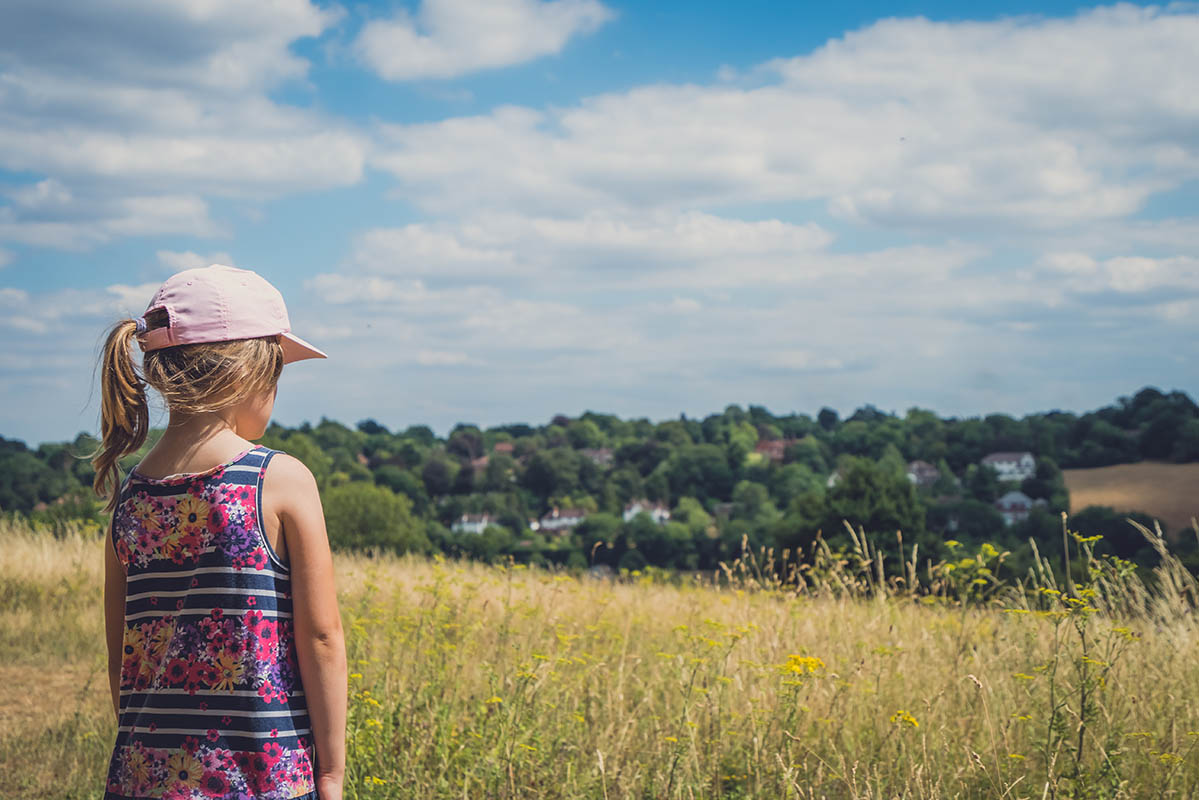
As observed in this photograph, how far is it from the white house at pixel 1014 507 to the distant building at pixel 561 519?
24971 mm

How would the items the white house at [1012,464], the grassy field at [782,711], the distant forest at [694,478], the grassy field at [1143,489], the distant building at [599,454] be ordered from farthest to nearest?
the distant building at [599,454]
the white house at [1012,464]
the grassy field at [1143,489]
the distant forest at [694,478]
the grassy field at [782,711]

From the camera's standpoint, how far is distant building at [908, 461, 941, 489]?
5201 cm

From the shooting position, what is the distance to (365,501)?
4166cm

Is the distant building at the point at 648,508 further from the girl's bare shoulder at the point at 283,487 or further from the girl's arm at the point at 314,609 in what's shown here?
the girl's bare shoulder at the point at 283,487

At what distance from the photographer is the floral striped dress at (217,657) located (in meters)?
1.88

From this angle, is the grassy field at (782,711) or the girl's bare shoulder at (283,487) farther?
the grassy field at (782,711)

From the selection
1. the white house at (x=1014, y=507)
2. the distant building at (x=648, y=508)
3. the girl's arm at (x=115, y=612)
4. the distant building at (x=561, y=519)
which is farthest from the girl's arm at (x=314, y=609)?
the distant building at (x=648, y=508)

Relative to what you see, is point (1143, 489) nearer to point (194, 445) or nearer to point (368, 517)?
point (368, 517)

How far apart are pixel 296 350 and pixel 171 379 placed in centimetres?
30

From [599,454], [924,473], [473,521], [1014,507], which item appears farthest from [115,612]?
[599,454]

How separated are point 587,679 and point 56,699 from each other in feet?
12.0

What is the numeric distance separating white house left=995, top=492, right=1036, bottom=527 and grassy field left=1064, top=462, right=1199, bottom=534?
6.53 ft

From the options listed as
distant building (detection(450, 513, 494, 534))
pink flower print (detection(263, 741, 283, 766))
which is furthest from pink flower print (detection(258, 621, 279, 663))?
distant building (detection(450, 513, 494, 534))

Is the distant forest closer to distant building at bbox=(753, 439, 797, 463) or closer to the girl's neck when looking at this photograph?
distant building at bbox=(753, 439, 797, 463)
